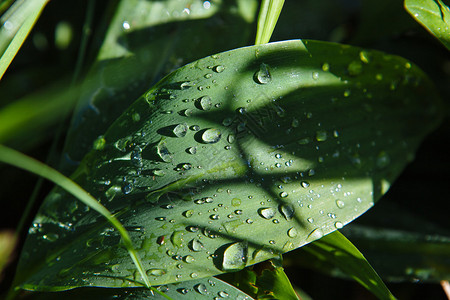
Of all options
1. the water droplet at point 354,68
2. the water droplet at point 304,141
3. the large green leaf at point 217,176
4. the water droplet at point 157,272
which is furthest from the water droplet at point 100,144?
the water droplet at point 354,68

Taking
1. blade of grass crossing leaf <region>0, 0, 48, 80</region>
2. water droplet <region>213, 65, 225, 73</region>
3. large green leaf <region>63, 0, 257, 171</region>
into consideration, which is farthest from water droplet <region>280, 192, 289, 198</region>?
blade of grass crossing leaf <region>0, 0, 48, 80</region>

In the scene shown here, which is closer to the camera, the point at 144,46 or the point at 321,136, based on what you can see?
the point at 321,136

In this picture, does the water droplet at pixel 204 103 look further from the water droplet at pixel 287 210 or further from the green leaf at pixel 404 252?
the green leaf at pixel 404 252

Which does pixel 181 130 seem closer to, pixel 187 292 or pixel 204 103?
pixel 204 103

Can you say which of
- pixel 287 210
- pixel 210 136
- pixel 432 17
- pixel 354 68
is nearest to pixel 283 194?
pixel 287 210

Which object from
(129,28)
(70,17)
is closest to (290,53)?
(129,28)

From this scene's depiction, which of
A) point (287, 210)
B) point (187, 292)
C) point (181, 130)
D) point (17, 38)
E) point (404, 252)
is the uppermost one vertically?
point (17, 38)

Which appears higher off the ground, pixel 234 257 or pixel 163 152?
pixel 163 152
